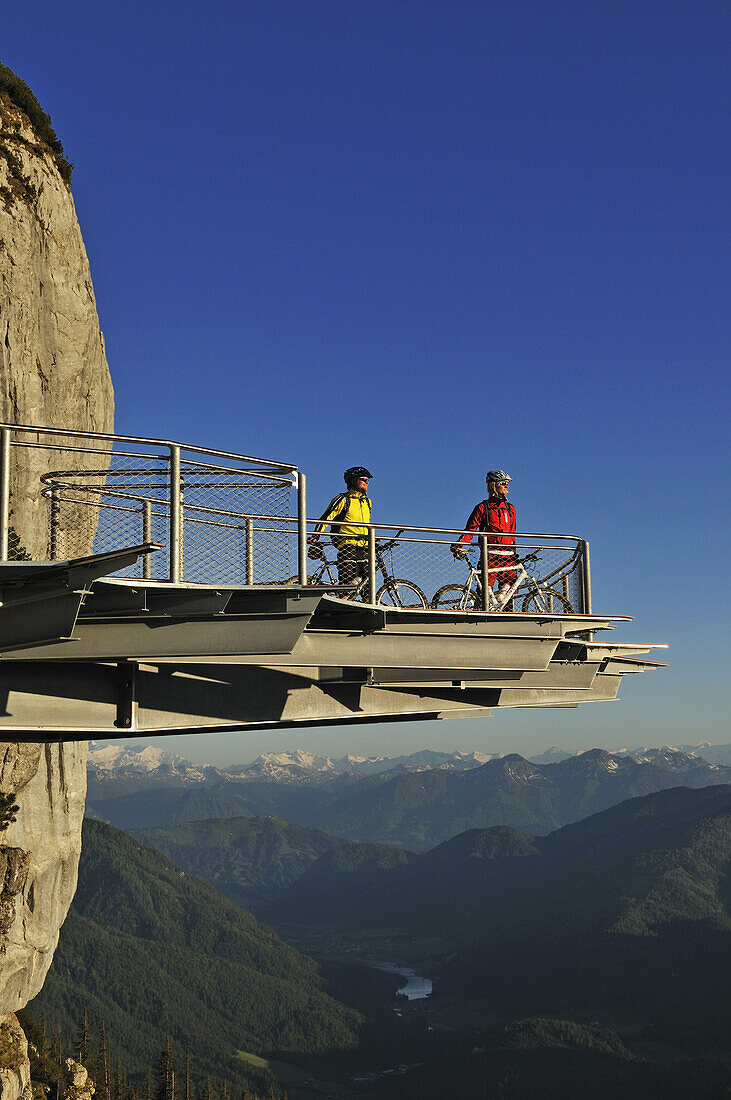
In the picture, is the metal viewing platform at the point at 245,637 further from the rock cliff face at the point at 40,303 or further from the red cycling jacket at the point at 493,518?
the rock cliff face at the point at 40,303

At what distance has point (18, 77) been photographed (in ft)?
171

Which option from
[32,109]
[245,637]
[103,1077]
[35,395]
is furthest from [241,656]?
[103,1077]

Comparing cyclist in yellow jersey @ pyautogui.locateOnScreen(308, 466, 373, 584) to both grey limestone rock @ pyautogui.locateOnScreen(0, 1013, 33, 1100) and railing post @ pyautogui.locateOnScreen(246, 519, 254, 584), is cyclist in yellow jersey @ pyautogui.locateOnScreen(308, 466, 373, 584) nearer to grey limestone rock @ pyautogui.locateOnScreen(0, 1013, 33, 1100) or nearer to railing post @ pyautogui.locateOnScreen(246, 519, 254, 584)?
railing post @ pyautogui.locateOnScreen(246, 519, 254, 584)

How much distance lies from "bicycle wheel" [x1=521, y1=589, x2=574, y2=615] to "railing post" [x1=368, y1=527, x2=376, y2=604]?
4.60 m

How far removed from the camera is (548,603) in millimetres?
18406

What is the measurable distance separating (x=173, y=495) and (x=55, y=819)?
185ft

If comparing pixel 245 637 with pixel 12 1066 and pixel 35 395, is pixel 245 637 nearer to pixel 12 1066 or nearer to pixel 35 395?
pixel 35 395

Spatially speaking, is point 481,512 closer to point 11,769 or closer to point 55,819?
point 11,769

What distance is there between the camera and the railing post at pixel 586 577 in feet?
58.1

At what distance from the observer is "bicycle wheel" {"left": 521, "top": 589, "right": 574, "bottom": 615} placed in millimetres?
18031

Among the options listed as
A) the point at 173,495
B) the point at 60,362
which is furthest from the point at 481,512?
the point at 60,362

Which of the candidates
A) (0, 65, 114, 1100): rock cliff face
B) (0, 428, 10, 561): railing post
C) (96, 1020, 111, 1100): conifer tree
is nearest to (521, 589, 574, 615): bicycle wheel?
(0, 428, 10, 561): railing post

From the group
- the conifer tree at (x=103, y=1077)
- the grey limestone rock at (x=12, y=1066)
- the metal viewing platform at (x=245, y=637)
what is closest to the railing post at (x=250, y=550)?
the metal viewing platform at (x=245, y=637)

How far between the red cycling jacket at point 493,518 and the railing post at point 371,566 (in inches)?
142
